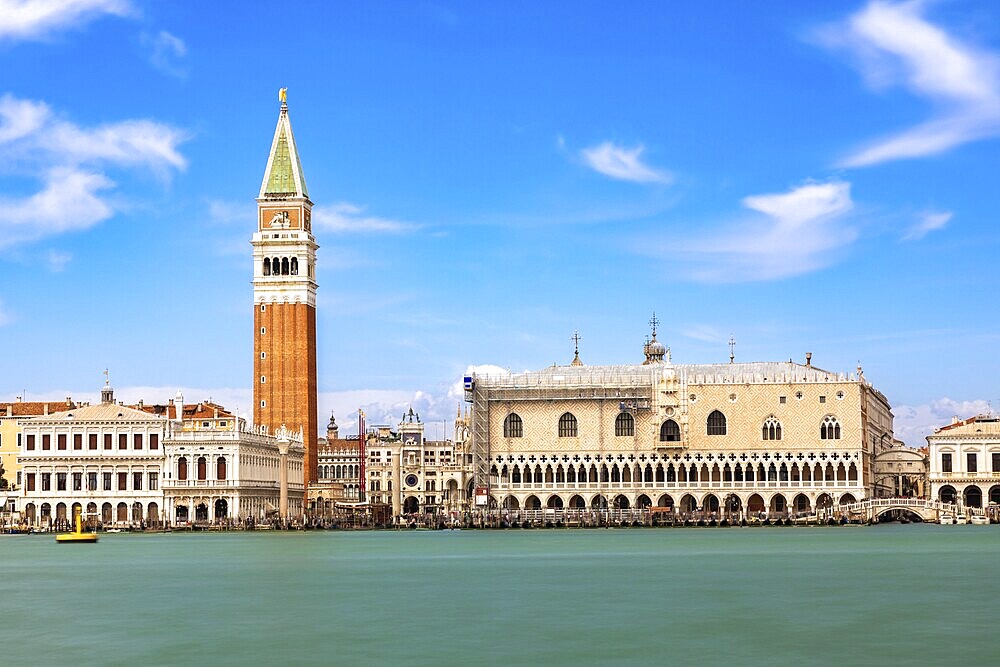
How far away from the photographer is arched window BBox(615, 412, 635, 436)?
99.7 m

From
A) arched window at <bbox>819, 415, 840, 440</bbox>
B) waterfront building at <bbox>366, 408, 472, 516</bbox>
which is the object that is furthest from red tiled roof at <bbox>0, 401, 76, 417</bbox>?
arched window at <bbox>819, 415, 840, 440</bbox>

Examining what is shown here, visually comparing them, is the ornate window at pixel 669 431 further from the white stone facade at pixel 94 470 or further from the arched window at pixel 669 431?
the white stone facade at pixel 94 470

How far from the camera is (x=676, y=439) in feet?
325

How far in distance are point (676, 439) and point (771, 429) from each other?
563cm

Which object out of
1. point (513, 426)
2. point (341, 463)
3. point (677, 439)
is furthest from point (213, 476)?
point (341, 463)

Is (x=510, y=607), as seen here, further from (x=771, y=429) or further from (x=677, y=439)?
(x=771, y=429)

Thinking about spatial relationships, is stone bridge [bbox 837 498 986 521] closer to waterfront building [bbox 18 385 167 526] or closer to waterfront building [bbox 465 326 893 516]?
waterfront building [bbox 465 326 893 516]

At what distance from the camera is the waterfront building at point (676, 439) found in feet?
321

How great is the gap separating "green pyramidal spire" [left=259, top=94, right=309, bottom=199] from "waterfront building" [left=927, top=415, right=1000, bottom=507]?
43.9 metres

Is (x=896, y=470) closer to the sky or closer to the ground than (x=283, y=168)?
closer to the ground

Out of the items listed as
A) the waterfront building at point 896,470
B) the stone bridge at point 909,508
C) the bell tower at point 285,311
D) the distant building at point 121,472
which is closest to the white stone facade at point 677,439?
the stone bridge at point 909,508

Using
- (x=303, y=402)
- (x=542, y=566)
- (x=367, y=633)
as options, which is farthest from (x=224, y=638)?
(x=303, y=402)

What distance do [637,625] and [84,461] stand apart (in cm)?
7190

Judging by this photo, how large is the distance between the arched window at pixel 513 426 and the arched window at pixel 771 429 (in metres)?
14.6
